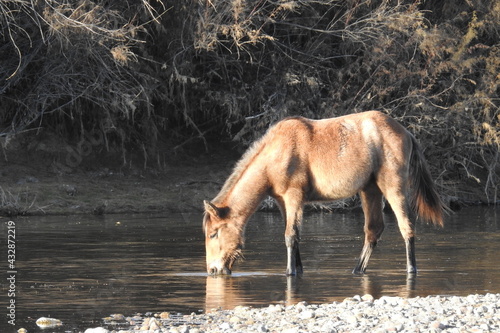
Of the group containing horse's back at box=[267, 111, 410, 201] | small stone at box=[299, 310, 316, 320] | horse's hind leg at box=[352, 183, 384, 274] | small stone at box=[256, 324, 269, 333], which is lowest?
small stone at box=[256, 324, 269, 333]

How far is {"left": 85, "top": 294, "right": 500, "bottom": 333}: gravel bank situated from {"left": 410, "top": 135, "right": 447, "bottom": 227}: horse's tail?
3454mm

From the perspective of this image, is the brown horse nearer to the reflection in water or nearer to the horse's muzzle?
the horse's muzzle

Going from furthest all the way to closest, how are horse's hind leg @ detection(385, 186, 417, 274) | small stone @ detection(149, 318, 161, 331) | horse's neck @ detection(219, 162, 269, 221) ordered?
horse's hind leg @ detection(385, 186, 417, 274)
horse's neck @ detection(219, 162, 269, 221)
small stone @ detection(149, 318, 161, 331)

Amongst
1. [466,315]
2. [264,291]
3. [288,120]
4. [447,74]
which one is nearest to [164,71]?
[447,74]

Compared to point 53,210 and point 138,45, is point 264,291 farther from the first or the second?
point 138,45

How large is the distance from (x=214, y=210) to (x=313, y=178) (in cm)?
128

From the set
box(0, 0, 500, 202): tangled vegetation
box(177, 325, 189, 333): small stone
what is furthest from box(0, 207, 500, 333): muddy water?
box(0, 0, 500, 202): tangled vegetation

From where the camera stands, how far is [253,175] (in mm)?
11109

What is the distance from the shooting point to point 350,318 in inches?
296

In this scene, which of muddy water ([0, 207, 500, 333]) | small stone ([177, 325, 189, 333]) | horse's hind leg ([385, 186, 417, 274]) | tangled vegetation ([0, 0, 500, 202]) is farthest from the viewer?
tangled vegetation ([0, 0, 500, 202])

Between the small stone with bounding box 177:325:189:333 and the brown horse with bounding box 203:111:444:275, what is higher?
the brown horse with bounding box 203:111:444:275

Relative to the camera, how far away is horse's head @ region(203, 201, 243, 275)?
1083 centimetres

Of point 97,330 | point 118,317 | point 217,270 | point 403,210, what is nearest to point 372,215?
point 403,210

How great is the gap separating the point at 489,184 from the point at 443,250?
8930mm
